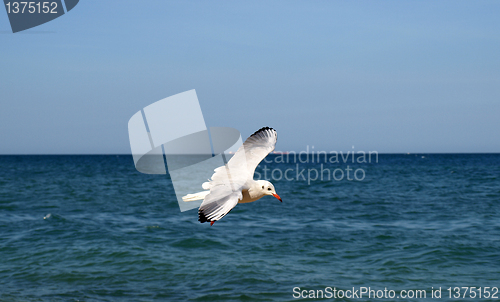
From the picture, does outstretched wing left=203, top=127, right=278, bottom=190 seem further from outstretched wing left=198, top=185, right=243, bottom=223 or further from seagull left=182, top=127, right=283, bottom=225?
outstretched wing left=198, top=185, right=243, bottom=223

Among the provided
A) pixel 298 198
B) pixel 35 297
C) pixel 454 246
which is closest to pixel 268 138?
pixel 35 297

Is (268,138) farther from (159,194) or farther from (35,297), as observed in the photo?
(159,194)

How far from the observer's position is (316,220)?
20.4 metres

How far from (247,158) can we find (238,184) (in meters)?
1.57

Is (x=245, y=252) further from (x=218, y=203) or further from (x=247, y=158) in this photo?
(x=218, y=203)

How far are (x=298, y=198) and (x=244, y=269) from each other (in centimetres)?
1622

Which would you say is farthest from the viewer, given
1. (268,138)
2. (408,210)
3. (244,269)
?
(408,210)

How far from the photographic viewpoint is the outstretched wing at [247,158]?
244 inches

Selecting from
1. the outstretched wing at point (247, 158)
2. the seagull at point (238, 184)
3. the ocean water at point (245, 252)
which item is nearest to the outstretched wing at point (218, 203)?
the seagull at point (238, 184)

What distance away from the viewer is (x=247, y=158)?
7305 mm

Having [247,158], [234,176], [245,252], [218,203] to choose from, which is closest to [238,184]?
[234,176]

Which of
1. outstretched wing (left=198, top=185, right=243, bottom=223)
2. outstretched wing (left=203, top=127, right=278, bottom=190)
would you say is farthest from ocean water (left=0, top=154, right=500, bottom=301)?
outstretched wing (left=198, top=185, right=243, bottom=223)

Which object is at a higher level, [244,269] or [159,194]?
[244,269]

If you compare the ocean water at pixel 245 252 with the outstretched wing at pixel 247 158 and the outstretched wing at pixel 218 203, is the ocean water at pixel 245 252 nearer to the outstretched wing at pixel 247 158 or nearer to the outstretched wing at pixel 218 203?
the outstretched wing at pixel 247 158
